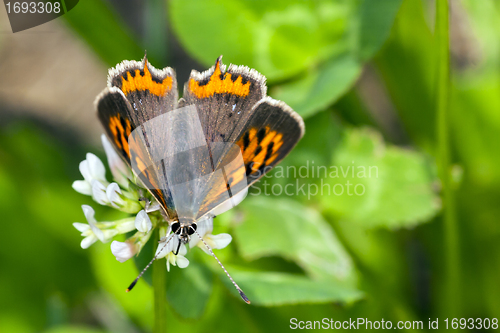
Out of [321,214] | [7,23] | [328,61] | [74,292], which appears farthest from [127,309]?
[7,23]

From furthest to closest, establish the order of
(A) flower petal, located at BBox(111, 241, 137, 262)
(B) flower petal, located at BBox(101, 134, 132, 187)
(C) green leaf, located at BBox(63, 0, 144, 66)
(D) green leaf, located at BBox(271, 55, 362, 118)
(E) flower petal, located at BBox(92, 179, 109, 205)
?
(C) green leaf, located at BBox(63, 0, 144, 66), (D) green leaf, located at BBox(271, 55, 362, 118), (B) flower petal, located at BBox(101, 134, 132, 187), (E) flower petal, located at BBox(92, 179, 109, 205), (A) flower petal, located at BBox(111, 241, 137, 262)

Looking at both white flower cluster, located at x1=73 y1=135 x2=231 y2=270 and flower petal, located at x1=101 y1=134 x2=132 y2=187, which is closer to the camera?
white flower cluster, located at x1=73 y1=135 x2=231 y2=270

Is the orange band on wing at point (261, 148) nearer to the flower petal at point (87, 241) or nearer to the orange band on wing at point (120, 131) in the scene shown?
the orange band on wing at point (120, 131)

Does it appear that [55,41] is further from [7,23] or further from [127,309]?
[127,309]

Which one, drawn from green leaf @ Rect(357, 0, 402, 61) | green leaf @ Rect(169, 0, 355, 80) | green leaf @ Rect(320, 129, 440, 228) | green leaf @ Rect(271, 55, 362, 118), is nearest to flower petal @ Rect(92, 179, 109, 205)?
green leaf @ Rect(271, 55, 362, 118)

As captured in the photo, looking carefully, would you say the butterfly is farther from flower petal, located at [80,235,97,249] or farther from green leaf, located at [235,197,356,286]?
green leaf, located at [235,197,356,286]

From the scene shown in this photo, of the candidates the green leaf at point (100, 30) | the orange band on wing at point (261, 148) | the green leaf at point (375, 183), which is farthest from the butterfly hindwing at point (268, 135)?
the green leaf at point (100, 30)
